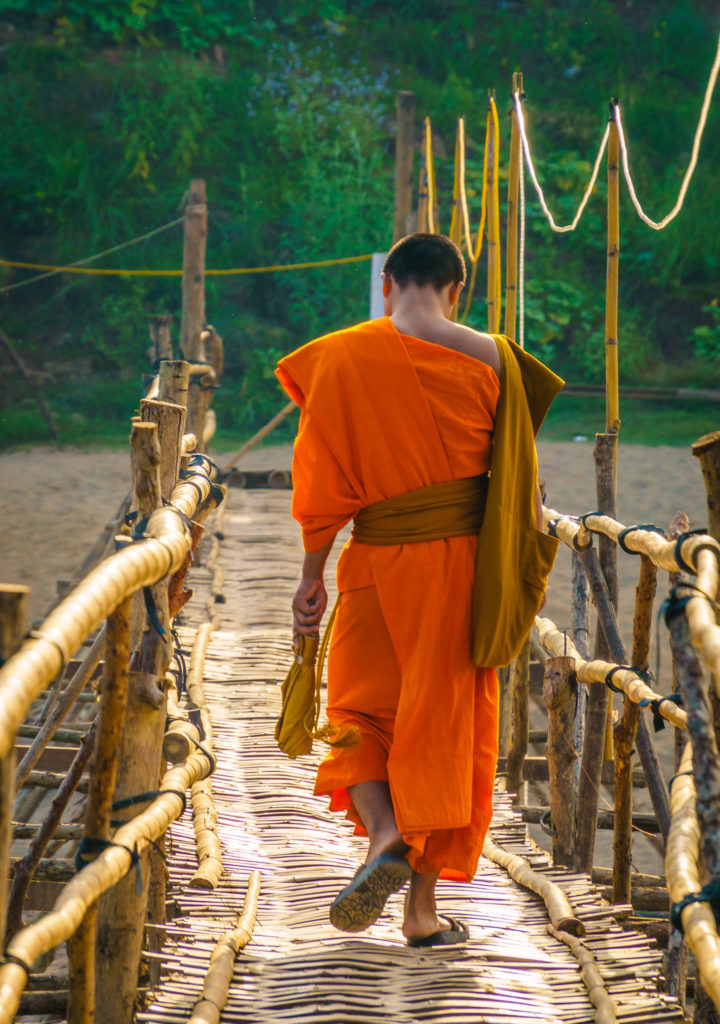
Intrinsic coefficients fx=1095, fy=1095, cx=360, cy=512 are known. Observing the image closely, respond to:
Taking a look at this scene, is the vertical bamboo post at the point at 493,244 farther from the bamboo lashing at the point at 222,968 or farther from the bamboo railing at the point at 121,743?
the bamboo lashing at the point at 222,968

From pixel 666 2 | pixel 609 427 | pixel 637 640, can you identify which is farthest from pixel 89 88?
pixel 637 640

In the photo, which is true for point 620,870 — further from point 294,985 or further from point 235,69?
point 235,69

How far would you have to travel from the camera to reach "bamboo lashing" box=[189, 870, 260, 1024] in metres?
1.57

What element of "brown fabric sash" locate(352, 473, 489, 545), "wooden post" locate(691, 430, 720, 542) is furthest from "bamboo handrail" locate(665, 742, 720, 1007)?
"brown fabric sash" locate(352, 473, 489, 545)

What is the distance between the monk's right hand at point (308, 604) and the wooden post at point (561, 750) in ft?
2.39

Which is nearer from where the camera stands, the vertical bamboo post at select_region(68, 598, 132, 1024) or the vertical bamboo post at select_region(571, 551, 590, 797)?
the vertical bamboo post at select_region(68, 598, 132, 1024)

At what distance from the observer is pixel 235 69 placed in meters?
15.1

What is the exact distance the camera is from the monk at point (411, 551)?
1.96 meters

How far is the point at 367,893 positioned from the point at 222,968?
0.28 meters

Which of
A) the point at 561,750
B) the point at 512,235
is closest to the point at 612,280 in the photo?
the point at 512,235

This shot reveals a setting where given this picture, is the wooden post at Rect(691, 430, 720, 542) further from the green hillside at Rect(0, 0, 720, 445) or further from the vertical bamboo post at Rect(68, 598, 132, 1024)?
the green hillside at Rect(0, 0, 720, 445)

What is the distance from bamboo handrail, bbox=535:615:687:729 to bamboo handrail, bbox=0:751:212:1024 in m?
0.80

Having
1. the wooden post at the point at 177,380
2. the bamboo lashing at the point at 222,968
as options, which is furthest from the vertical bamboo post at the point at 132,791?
the wooden post at the point at 177,380

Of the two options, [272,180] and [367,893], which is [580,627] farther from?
[272,180]
